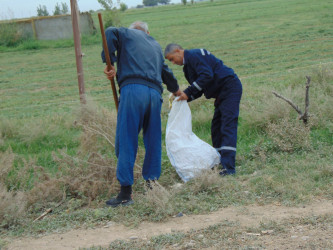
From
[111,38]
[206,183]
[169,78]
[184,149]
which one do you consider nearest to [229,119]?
[184,149]

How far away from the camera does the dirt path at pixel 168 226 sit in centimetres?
406

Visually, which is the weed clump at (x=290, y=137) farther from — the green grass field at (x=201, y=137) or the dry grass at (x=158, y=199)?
the dry grass at (x=158, y=199)

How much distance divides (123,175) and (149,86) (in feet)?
3.11

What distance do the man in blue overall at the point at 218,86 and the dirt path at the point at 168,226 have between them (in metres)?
1.25

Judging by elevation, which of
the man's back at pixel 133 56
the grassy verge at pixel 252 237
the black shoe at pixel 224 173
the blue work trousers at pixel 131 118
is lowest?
the black shoe at pixel 224 173

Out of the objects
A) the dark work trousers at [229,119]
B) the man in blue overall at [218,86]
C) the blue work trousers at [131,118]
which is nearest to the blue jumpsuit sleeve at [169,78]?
the man in blue overall at [218,86]

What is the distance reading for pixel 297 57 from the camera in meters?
13.8

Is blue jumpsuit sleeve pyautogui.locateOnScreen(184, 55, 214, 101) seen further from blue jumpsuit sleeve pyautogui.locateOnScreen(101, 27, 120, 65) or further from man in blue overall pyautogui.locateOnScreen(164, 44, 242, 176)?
blue jumpsuit sleeve pyautogui.locateOnScreen(101, 27, 120, 65)

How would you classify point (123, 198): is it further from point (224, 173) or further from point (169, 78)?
point (169, 78)

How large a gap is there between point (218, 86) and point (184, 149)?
34.7 inches

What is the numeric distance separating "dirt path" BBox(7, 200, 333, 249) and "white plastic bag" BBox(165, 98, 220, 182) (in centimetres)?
110

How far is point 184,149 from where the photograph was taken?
5613 mm

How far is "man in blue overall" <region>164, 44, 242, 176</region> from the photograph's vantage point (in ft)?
18.3

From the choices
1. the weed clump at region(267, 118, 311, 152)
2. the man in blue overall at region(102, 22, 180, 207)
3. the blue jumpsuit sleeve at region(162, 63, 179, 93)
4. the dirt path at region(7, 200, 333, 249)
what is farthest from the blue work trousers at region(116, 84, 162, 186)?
the weed clump at region(267, 118, 311, 152)
